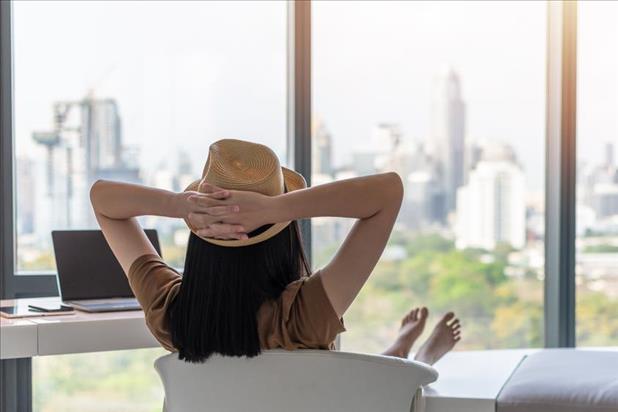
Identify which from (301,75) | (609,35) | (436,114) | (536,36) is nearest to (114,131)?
(301,75)

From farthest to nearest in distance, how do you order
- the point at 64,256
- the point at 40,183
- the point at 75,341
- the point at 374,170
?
the point at 374,170
the point at 40,183
the point at 64,256
the point at 75,341

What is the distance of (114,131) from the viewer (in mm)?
3422

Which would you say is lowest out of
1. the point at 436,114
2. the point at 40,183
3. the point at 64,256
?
the point at 64,256

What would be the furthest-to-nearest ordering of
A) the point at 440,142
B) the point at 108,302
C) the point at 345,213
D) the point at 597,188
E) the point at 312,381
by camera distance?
the point at 597,188
the point at 440,142
the point at 108,302
the point at 345,213
the point at 312,381

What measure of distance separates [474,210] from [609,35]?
90 centimetres

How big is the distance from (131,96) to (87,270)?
2.89ft

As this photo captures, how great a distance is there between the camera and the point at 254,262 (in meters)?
1.64

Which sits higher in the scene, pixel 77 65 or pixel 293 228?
pixel 77 65

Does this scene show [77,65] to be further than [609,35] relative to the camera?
No

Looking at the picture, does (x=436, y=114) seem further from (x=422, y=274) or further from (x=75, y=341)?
(x=75, y=341)

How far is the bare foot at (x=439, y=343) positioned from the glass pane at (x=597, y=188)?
1.11 metres

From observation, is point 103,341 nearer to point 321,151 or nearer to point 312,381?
point 312,381

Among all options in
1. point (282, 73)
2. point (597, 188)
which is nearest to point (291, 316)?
point (282, 73)

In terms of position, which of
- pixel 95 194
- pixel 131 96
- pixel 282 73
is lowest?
pixel 95 194
